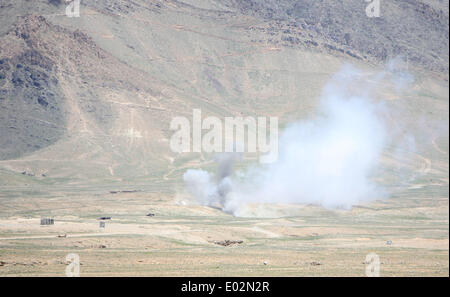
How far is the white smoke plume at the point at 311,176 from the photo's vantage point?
136250 millimetres

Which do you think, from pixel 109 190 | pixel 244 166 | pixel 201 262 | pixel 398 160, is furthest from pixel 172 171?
pixel 201 262

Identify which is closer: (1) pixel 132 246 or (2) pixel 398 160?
(1) pixel 132 246

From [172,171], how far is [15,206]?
79.9m

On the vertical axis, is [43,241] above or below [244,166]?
below

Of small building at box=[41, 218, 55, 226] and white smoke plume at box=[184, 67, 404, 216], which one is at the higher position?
white smoke plume at box=[184, 67, 404, 216]

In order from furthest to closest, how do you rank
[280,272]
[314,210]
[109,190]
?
[109,190] < [314,210] < [280,272]

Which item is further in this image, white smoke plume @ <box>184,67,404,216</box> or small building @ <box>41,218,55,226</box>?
white smoke plume @ <box>184,67,404,216</box>

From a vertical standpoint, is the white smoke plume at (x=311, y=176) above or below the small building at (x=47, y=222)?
above

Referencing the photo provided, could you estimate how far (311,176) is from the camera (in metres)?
159

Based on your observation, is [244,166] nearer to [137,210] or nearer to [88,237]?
[137,210]

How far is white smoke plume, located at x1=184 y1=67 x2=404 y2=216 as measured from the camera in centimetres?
13625

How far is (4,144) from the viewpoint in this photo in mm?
179625

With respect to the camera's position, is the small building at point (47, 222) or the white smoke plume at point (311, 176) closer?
the small building at point (47, 222)
